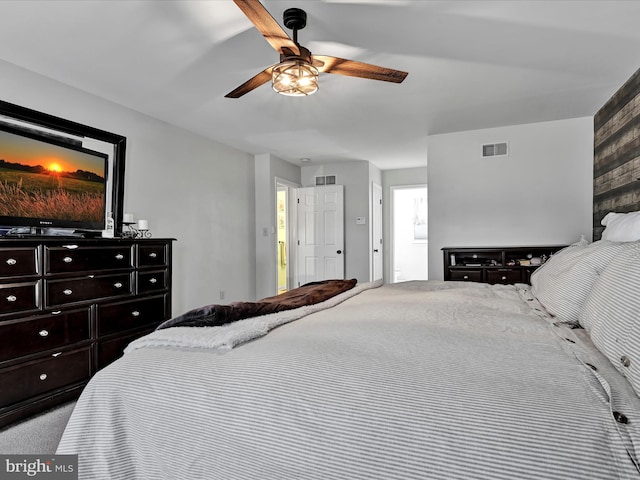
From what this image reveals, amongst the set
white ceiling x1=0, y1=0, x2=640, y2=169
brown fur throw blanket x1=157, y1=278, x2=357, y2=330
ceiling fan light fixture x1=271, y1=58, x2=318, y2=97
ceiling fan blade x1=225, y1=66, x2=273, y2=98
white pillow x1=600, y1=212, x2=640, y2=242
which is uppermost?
white ceiling x1=0, y1=0, x2=640, y2=169

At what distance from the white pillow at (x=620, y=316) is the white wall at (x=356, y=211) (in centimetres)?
520

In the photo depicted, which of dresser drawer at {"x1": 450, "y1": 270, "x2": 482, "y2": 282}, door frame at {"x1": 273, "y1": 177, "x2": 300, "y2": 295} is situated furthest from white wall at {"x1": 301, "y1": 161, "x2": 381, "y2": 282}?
dresser drawer at {"x1": 450, "y1": 270, "x2": 482, "y2": 282}

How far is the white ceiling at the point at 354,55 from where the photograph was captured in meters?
2.29

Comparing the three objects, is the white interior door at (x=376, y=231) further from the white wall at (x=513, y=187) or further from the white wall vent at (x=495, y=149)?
the white wall vent at (x=495, y=149)

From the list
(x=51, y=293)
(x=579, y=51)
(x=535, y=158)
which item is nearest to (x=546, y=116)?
(x=535, y=158)

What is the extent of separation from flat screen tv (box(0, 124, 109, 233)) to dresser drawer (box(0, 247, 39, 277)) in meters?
0.48

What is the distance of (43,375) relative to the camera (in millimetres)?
2543

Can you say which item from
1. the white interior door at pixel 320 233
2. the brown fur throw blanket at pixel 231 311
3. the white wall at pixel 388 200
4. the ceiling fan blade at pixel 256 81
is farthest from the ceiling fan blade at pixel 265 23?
the white wall at pixel 388 200

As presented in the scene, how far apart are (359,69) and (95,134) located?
2.52m

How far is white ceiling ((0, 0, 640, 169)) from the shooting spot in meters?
2.29

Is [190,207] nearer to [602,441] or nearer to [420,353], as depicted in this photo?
[420,353]

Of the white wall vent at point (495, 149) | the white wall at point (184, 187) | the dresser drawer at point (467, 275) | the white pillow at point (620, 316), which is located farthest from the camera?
the white wall vent at point (495, 149)

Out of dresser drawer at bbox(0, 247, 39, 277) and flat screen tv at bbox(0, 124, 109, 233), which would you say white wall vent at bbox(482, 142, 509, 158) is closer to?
flat screen tv at bbox(0, 124, 109, 233)

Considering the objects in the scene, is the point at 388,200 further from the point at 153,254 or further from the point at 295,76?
the point at 295,76
